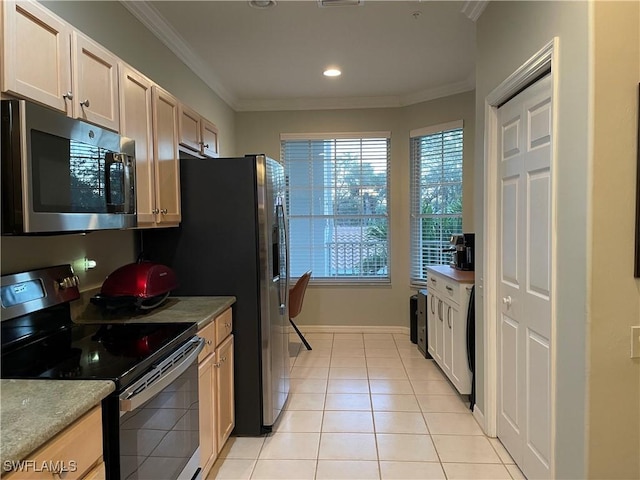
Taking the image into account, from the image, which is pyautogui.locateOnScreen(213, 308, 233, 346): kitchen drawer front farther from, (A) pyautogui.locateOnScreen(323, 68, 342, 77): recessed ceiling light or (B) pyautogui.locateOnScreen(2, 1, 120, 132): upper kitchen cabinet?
(A) pyautogui.locateOnScreen(323, 68, 342, 77): recessed ceiling light

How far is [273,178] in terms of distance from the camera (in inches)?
117

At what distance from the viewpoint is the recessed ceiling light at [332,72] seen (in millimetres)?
4078

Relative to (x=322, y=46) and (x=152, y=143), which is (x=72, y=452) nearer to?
(x=152, y=143)

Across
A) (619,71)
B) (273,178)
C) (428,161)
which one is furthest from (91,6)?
(428,161)

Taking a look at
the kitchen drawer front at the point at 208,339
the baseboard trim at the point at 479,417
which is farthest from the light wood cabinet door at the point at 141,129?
the baseboard trim at the point at 479,417

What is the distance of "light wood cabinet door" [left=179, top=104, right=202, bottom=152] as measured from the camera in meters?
2.78

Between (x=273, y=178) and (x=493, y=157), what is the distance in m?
1.40

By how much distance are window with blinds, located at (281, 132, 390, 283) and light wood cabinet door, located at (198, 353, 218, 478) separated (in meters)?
3.01

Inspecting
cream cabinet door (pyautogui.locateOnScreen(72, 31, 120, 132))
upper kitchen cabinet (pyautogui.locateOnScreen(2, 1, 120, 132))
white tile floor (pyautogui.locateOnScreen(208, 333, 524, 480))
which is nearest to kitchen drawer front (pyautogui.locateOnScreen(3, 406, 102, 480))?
upper kitchen cabinet (pyautogui.locateOnScreen(2, 1, 120, 132))

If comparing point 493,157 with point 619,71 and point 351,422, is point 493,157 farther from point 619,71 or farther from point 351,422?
point 351,422

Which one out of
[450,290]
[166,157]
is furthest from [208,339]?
[450,290]

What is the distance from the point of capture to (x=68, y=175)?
1.53 meters

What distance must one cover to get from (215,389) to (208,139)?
1.86m

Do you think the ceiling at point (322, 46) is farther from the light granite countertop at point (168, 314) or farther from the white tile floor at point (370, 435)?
the white tile floor at point (370, 435)
